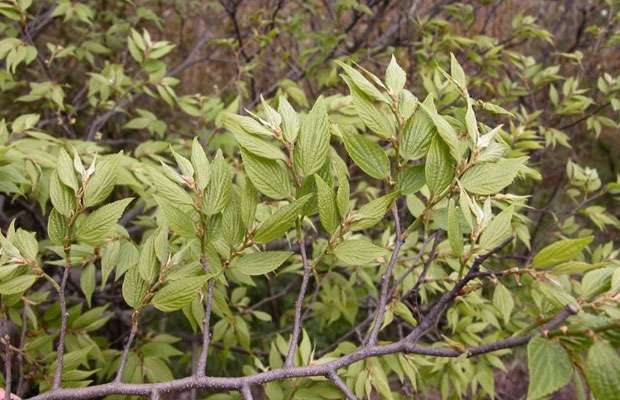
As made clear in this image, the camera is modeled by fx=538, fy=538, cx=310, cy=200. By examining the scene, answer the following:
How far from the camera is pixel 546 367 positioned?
0.65 meters

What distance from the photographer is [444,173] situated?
85 centimetres

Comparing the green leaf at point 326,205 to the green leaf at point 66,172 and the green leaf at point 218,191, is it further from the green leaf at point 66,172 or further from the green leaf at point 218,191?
the green leaf at point 66,172

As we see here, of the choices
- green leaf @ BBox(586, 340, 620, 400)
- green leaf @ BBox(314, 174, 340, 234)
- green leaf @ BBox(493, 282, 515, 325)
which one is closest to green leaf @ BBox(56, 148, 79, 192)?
green leaf @ BBox(314, 174, 340, 234)

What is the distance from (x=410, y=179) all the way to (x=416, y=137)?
70mm

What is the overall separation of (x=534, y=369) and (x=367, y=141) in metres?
0.42

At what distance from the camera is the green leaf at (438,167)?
834 mm

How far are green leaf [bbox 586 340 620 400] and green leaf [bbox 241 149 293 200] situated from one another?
491 millimetres

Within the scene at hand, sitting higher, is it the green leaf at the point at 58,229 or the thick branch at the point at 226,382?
the green leaf at the point at 58,229

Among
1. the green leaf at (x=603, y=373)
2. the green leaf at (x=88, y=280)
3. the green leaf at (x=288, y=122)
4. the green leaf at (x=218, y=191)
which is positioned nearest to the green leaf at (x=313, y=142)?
the green leaf at (x=288, y=122)

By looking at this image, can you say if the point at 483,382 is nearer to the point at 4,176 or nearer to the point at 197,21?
the point at 4,176

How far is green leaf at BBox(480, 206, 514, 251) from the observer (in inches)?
32.4

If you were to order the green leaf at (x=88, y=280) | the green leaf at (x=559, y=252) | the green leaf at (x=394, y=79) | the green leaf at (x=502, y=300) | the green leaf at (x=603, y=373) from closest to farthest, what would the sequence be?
the green leaf at (x=603, y=373)
the green leaf at (x=559, y=252)
the green leaf at (x=394, y=79)
the green leaf at (x=88, y=280)
the green leaf at (x=502, y=300)

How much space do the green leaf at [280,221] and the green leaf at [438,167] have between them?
0.19 meters

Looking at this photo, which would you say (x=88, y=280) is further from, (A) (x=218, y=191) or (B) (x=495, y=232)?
(B) (x=495, y=232)
